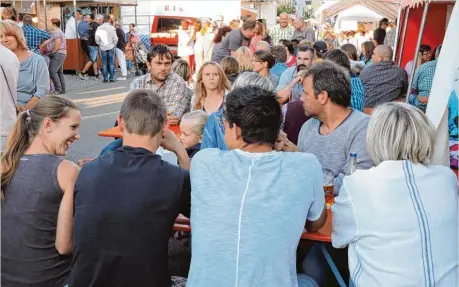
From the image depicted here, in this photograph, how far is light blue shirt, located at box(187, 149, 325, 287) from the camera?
1.85m

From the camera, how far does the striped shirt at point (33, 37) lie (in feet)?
31.3

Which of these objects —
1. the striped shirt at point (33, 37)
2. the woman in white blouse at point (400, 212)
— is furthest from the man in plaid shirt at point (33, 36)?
the woman in white blouse at point (400, 212)

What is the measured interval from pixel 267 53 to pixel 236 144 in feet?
13.1

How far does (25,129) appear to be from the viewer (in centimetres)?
234

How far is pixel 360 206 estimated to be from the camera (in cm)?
204

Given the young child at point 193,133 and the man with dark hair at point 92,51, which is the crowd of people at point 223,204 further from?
the man with dark hair at point 92,51

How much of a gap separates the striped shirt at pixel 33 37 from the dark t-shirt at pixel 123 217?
8.32 meters

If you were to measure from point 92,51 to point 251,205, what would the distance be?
1322 centimetres

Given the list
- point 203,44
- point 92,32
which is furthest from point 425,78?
point 92,32

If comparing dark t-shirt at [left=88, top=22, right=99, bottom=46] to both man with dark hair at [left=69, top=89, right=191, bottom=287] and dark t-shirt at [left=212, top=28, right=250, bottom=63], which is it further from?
man with dark hair at [left=69, top=89, right=191, bottom=287]

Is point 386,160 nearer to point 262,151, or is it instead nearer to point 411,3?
point 262,151

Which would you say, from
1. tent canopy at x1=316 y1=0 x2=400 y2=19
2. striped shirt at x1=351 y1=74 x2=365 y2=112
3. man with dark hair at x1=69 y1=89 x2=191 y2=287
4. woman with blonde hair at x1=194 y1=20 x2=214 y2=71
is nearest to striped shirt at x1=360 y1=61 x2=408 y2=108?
striped shirt at x1=351 y1=74 x2=365 y2=112

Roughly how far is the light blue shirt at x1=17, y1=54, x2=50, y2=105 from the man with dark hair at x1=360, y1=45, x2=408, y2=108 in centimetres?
376

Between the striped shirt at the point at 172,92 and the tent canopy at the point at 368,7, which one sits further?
the tent canopy at the point at 368,7
